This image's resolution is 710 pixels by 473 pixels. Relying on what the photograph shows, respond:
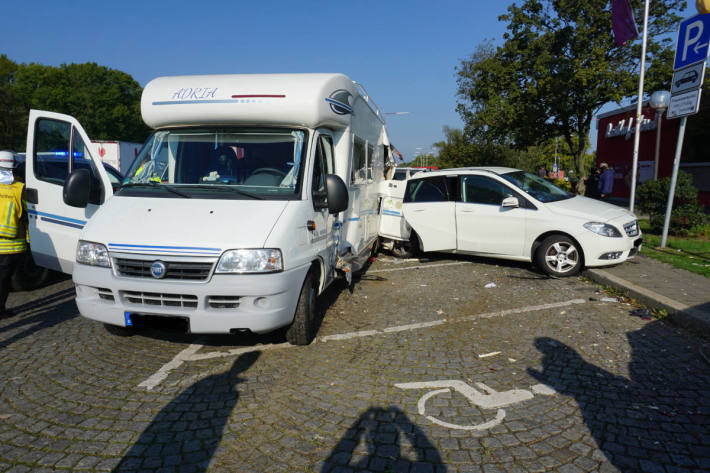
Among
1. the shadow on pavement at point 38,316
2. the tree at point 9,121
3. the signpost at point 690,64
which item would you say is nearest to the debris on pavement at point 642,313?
the signpost at point 690,64

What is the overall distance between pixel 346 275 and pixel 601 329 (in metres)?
2.97

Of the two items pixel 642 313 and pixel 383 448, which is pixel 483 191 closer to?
pixel 642 313

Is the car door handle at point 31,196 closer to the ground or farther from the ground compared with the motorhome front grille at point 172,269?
farther from the ground

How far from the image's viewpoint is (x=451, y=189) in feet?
29.6

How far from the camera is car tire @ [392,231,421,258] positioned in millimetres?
9617

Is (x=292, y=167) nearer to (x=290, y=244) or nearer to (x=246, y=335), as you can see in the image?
(x=290, y=244)

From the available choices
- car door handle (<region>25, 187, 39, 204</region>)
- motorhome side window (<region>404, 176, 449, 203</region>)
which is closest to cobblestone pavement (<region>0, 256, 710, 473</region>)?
car door handle (<region>25, 187, 39, 204</region>)

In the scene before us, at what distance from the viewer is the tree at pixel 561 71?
21.4m

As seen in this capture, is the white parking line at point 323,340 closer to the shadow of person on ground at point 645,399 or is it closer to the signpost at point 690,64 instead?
the shadow of person on ground at point 645,399

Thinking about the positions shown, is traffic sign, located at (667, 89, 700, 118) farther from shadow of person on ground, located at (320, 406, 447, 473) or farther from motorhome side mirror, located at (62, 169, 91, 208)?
motorhome side mirror, located at (62, 169, 91, 208)

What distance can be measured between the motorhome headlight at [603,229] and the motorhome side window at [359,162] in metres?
3.59

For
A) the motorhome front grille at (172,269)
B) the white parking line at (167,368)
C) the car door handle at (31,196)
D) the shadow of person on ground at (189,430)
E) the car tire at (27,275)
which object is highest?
the car door handle at (31,196)

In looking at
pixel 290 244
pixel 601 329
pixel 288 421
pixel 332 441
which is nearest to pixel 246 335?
pixel 290 244

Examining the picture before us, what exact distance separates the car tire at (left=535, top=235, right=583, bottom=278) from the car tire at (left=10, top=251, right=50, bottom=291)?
7978mm
